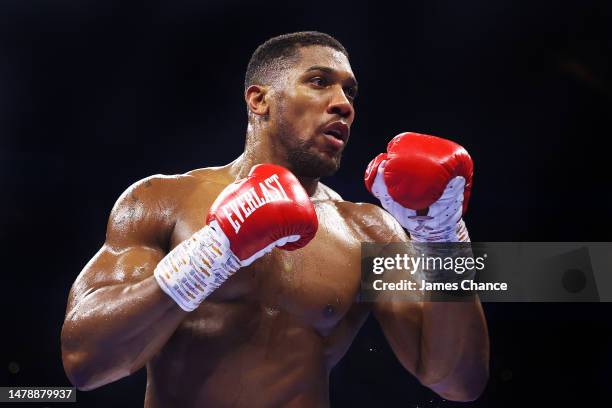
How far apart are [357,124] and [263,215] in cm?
280

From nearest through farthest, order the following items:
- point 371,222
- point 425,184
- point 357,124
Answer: point 425,184, point 371,222, point 357,124

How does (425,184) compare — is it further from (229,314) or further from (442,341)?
(229,314)

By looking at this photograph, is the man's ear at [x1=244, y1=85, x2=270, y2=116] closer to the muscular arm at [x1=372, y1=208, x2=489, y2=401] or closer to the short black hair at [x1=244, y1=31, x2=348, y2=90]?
the short black hair at [x1=244, y1=31, x2=348, y2=90]

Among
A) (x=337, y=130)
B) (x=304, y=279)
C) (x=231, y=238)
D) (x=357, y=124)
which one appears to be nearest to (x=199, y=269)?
(x=231, y=238)

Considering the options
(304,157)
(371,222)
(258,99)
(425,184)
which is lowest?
(425,184)

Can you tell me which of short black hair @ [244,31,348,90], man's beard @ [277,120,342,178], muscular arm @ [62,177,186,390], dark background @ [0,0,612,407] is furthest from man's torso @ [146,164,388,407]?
dark background @ [0,0,612,407]

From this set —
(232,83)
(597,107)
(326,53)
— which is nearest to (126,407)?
(232,83)

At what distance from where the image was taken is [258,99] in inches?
90.6

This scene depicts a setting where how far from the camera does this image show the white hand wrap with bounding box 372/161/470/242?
68.1 inches

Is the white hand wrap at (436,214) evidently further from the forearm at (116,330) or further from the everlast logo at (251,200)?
the forearm at (116,330)

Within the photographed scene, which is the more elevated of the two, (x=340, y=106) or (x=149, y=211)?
(x=340, y=106)

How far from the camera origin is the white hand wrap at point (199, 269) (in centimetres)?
158

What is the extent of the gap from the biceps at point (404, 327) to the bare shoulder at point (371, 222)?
21 cm

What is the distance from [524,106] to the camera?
14.0 feet
